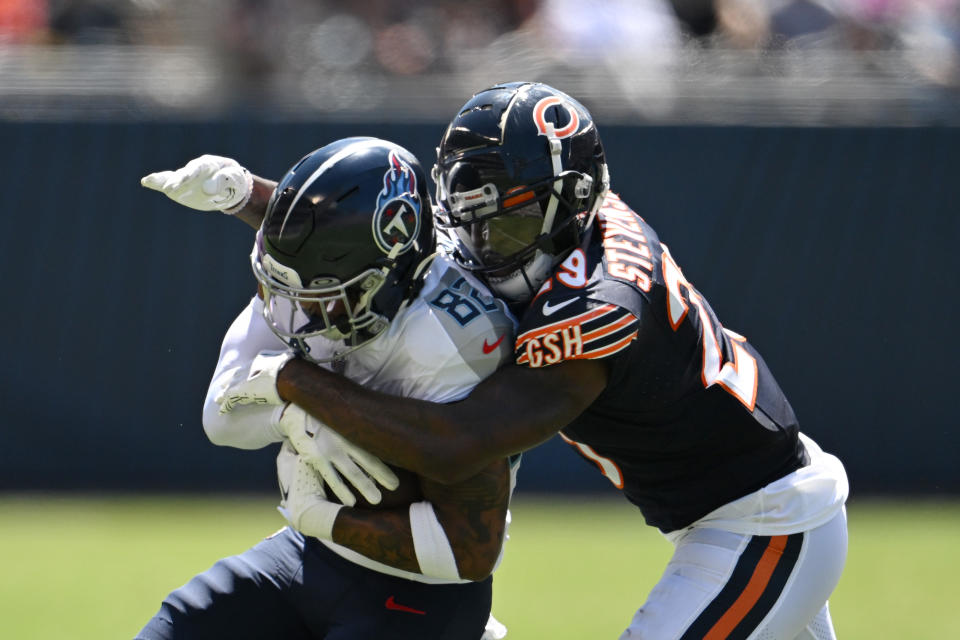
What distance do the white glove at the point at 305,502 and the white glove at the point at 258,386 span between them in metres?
0.18

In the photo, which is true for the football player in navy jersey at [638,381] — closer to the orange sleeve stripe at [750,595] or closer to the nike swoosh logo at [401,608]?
the orange sleeve stripe at [750,595]

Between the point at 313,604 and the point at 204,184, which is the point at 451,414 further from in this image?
the point at 204,184

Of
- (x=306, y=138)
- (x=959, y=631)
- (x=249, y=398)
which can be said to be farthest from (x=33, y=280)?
(x=959, y=631)

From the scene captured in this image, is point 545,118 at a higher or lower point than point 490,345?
higher

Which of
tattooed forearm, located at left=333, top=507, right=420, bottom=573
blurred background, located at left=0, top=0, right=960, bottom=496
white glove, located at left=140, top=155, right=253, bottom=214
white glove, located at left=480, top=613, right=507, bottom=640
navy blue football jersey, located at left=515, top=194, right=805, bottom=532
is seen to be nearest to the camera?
tattooed forearm, located at left=333, top=507, right=420, bottom=573

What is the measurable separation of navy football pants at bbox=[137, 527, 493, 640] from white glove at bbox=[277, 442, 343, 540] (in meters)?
0.13

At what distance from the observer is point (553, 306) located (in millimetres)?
3029

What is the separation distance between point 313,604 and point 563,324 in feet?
3.06

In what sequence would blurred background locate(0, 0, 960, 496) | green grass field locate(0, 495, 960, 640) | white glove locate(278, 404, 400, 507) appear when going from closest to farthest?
1. white glove locate(278, 404, 400, 507)
2. green grass field locate(0, 495, 960, 640)
3. blurred background locate(0, 0, 960, 496)

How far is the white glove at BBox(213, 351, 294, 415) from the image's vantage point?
301 centimetres

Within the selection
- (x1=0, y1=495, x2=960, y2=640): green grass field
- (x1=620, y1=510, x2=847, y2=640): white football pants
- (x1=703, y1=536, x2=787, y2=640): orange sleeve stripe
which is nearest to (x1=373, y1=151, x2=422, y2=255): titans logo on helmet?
(x1=620, y1=510, x2=847, y2=640): white football pants

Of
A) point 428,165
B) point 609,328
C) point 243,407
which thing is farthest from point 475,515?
point 428,165

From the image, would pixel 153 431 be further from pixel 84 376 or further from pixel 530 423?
pixel 530 423

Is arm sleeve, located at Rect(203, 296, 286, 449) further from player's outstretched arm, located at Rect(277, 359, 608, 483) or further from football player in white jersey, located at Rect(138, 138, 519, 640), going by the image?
player's outstretched arm, located at Rect(277, 359, 608, 483)
